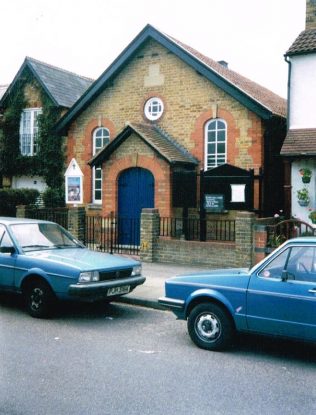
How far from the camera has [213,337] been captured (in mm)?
6535

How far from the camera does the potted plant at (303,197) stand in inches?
555

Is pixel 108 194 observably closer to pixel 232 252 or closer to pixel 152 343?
pixel 232 252

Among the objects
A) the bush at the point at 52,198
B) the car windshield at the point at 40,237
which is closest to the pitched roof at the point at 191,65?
the bush at the point at 52,198

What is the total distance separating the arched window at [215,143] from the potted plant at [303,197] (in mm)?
2766

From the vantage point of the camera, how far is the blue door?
1594cm

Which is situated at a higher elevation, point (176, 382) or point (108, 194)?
point (108, 194)

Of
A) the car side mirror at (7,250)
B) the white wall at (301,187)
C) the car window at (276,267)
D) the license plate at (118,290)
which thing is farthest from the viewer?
the white wall at (301,187)

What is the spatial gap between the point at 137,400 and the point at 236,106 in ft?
39.7

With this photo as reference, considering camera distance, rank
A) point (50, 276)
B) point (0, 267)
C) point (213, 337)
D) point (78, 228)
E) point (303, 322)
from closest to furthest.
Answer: point (303, 322) → point (213, 337) → point (50, 276) → point (0, 267) → point (78, 228)

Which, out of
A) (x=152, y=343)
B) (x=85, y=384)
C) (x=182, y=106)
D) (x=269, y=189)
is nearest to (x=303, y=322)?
(x=152, y=343)

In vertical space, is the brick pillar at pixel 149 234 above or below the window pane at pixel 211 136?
below

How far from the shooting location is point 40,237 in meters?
9.23

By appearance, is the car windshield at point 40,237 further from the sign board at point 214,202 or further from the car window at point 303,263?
the sign board at point 214,202

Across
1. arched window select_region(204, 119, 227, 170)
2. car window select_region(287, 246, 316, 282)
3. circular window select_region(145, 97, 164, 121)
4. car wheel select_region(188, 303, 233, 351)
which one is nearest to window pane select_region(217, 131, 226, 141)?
arched window select_region(204, 119, 227, 170)
